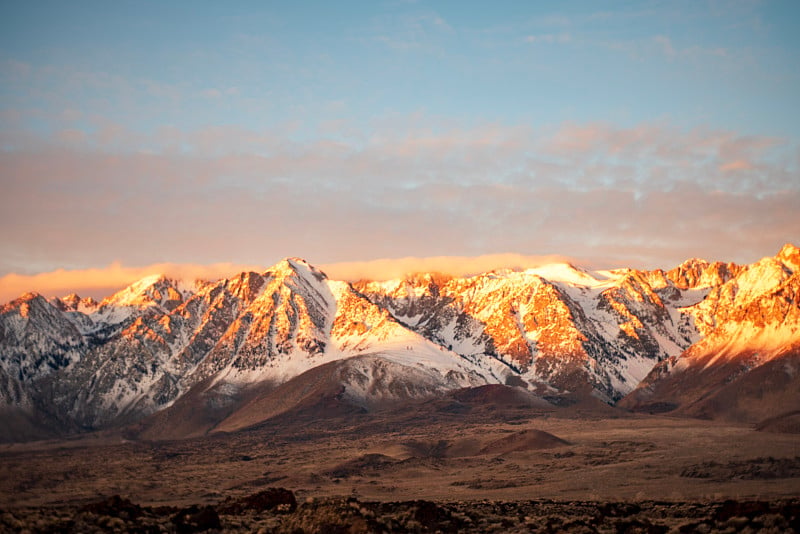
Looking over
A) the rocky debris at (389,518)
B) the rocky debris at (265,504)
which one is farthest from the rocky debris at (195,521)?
the rocky debris at (265,504)

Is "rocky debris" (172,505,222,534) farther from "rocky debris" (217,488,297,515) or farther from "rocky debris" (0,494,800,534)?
"rocky debris" (217,488,297,515)

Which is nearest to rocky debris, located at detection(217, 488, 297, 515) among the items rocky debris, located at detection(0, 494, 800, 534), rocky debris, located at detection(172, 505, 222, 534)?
rocky debris, located at detection(0, 494, 800, 534)

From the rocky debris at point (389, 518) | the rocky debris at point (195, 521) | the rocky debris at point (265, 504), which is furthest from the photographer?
the rocky debris at point (265, 504)

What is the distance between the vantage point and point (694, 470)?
490ft

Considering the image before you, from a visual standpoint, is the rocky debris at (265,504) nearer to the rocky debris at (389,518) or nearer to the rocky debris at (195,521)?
the rocky debris at (389,518)

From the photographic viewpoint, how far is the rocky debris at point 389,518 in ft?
181

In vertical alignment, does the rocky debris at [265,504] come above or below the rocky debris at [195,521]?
below

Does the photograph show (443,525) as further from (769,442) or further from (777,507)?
(769,442)

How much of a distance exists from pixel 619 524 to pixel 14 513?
3913cm

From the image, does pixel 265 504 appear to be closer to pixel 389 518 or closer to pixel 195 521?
pixel 389 518

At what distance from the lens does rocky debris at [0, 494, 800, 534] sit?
181 ft

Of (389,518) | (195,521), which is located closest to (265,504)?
(389,518)

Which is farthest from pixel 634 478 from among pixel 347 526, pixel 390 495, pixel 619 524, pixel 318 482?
pixel 347 526

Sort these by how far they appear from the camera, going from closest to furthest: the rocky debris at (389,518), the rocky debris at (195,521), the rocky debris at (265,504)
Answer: the rocky debris at (389,518), the rocky debris at (195,521), the rocky debris at (265,504)
